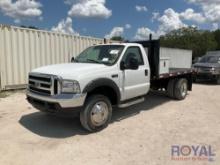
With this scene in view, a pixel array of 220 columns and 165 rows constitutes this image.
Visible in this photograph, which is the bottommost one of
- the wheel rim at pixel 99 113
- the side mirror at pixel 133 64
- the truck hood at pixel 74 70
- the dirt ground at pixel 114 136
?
the dirt ground at pixel 114 136

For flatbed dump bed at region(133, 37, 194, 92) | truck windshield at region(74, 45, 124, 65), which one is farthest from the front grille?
flatbed dump bed at region(133, 37, 194, 92)

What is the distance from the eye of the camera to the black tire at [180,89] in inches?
349

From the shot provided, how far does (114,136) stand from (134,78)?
5.77 feet

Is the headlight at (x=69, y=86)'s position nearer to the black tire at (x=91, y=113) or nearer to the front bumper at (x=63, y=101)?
the front bumper at (x=63, y=101)

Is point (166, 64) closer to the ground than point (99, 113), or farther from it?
farther from it

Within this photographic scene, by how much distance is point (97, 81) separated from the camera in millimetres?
5309

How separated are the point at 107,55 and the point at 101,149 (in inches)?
98.9

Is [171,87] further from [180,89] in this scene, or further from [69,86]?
[69,86]

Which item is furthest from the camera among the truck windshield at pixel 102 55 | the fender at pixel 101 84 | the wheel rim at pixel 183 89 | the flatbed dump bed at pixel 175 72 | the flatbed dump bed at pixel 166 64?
the wheel rim at pixel 183 89

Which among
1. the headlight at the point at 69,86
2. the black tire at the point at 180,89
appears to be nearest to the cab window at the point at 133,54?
the headlight at the point at 69,86

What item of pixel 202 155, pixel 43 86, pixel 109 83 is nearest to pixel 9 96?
pixel 43 86

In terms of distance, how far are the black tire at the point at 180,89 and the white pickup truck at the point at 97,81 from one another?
1664 mm

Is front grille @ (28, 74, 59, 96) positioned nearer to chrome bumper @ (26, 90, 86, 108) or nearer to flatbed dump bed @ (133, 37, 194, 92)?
chrome bumper @ (26, 90, 86, 108)

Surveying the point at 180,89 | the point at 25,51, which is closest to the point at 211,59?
the point at 180,89
